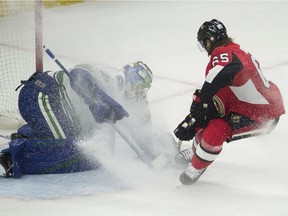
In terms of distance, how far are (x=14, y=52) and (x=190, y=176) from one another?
2110mm

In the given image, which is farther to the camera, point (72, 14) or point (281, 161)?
point (72, 14)

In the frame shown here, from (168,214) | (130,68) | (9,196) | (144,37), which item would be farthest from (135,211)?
(144,37)

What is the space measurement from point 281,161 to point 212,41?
0.71m

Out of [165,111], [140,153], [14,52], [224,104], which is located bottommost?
[165,111]

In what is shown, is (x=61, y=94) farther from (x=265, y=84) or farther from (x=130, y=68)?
(x=265, y=84)

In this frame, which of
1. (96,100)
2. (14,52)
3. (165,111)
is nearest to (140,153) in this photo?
(96,100)

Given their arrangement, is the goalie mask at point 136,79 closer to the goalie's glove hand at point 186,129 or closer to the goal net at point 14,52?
the goalie's glove hand at point 186,129

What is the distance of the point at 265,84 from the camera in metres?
3.42

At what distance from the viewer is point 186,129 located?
345cm

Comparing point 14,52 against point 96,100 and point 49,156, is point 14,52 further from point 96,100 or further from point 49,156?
point 96,100

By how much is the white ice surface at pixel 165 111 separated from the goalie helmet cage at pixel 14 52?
1.34 feet

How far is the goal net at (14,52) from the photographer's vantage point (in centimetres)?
438

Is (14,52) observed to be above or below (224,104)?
below

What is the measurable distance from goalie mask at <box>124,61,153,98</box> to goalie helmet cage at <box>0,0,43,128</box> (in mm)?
532
